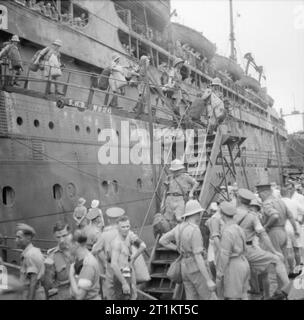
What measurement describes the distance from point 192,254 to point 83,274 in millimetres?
1368

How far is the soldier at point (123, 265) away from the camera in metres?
3.99

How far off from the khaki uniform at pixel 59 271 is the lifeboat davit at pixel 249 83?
32062 millimetres

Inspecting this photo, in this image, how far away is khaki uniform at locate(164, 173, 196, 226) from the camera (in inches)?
230

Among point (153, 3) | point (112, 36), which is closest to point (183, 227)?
→ point (112, 36)

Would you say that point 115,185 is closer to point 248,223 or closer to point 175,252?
point 175,252

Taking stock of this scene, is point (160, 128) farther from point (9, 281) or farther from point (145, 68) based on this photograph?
point (9, 281)

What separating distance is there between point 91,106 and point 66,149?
148 centimetres

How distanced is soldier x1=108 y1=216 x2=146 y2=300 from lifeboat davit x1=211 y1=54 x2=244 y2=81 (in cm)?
2759

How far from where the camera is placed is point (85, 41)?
1028cm

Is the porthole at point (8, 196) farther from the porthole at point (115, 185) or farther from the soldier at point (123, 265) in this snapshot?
the soldier at point (123, 265)

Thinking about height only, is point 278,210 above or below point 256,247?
above

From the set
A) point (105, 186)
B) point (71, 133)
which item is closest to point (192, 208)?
point (71, 133)

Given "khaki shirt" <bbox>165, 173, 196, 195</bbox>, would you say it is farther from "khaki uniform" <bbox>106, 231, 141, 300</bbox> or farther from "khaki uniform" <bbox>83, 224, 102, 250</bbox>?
"khaki uniform" <bbox>106, 231, 141, 300</bbox>

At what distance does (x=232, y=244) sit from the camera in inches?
157
